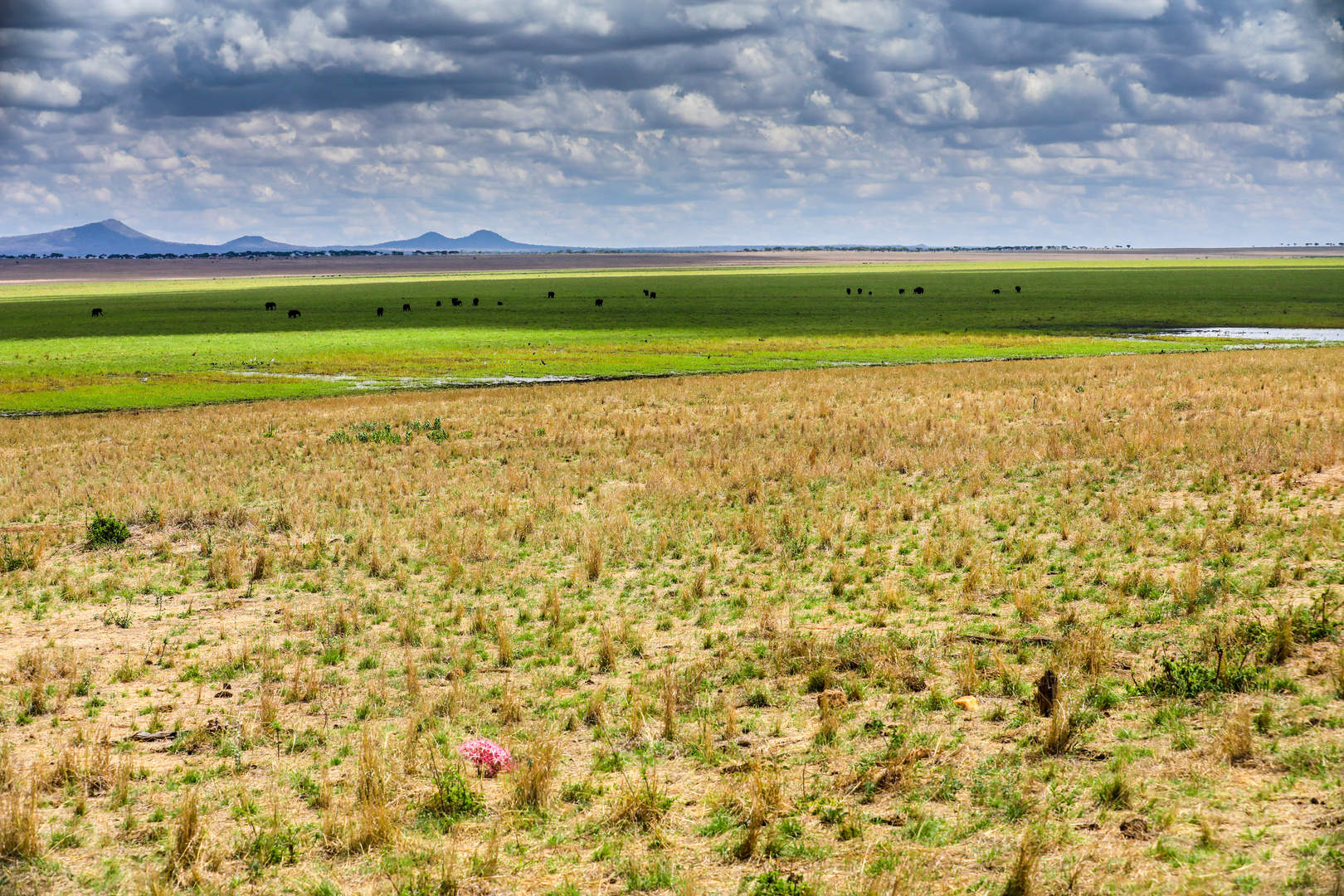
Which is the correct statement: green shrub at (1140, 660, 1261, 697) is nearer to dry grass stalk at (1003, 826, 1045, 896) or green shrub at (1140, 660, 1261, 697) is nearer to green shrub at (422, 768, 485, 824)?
dry grass stalk at (1003, 826, 1045, 896)

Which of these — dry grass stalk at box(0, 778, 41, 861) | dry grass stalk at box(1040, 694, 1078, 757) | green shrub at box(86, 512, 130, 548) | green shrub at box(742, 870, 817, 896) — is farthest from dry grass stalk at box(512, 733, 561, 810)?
green shrub at box(86, 512, 130, 548)

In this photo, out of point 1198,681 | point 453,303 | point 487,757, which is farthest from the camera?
point 453,303

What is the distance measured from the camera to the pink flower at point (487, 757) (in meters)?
8.88

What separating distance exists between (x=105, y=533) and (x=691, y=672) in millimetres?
11686

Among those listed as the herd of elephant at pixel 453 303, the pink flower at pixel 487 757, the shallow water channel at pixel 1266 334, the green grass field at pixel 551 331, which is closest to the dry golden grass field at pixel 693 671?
the pink flower at pixel 487 757

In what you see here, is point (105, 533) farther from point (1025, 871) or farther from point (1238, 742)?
point (1238, 742)

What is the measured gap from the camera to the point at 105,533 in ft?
56.9

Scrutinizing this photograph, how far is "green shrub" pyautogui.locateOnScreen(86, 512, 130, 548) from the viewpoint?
1731cm

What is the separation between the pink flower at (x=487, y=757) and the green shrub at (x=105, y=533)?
36.6 ft

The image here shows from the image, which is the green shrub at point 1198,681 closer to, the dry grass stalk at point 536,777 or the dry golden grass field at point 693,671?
the dry golden grass field at point 693,671

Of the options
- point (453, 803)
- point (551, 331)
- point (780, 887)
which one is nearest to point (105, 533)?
point (453, 803)

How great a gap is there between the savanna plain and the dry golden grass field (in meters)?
0.05

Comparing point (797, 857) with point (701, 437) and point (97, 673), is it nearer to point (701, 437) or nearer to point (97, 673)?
point (97, 673)

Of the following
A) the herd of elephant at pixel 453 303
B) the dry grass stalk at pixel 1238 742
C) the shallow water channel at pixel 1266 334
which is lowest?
the dry grass stalk at pixel 1238 742
